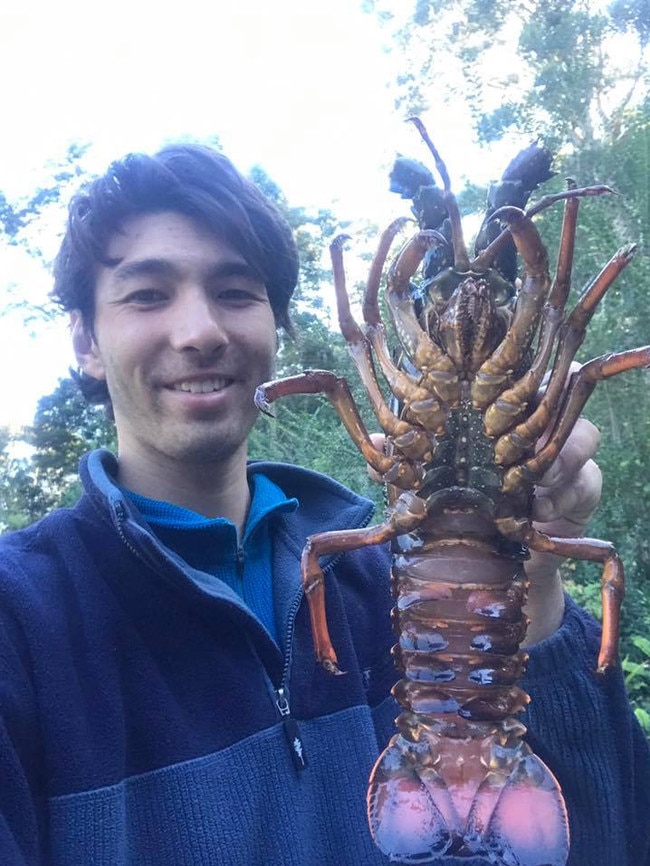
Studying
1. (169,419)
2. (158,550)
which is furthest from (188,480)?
(158,550)

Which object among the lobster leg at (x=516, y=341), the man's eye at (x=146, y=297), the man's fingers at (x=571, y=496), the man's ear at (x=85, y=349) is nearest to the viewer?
the lobster leg at (x=516, y=341)

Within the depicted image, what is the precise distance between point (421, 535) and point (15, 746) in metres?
1.22

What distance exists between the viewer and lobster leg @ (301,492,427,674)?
2.20m

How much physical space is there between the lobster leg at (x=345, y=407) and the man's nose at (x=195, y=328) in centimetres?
40

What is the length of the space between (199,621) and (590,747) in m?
1.30

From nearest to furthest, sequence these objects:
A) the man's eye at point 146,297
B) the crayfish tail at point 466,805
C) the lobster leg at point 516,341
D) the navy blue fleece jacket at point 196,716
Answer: the navy blue fleece jacket at point 196,716 → the crayfish tail at point 466,805 → the lobster leg at point 516,341 → the man's eye at point 146,297

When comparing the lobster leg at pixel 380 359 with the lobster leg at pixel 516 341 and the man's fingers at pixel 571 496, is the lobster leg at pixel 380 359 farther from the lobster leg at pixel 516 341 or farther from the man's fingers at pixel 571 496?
the man's fingers at pixel 571 496

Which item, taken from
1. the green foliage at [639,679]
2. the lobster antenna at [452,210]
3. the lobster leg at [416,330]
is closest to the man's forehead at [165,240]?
the lobster leg at [416,330]

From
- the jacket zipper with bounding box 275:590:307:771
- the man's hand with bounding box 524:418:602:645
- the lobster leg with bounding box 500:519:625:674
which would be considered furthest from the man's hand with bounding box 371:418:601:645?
the jacket zipper with bounding box 275:590:307:771

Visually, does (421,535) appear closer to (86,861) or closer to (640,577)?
(86,861)

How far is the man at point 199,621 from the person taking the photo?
1.94 m

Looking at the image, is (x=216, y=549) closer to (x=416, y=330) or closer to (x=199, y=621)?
(x=199, y=621)

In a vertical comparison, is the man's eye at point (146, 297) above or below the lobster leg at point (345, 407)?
above

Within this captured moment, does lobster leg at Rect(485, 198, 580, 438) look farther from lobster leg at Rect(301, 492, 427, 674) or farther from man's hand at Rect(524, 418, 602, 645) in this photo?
lobster leg at Rect(301, 492, 427, 674)
